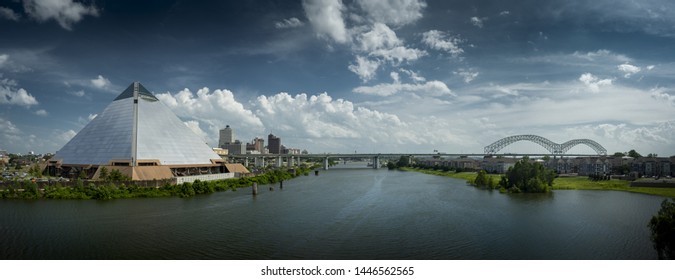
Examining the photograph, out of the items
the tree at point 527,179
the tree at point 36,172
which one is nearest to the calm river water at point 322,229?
the tree at point 527,179

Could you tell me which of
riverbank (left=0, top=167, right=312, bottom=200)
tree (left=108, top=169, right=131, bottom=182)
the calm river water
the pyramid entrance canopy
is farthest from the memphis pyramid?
the calm river water

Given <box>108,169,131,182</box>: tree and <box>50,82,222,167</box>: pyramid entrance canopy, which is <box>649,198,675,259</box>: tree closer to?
<box>108,169,131,182</box>: tree

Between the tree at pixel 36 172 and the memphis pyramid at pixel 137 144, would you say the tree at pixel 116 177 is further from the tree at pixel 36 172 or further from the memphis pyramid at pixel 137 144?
the tree at pixel 36 172

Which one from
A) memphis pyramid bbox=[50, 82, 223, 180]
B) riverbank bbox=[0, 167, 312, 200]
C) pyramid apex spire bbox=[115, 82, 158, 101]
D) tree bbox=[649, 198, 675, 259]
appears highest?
pyramid apex spire bbox=[115, 82, 158, 101]

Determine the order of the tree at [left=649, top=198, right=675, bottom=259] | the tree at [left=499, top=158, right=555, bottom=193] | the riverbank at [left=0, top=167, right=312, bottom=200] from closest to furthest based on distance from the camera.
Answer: the tree at [left=649, top=198, right=675, bottom=259] < the riverbank at [left=0, top=167, right=312, bottom=200] < the tree at [left=499, top=158, right=555, bottom=193]

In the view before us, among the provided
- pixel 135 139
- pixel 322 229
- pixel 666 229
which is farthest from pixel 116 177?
pixel 666 229

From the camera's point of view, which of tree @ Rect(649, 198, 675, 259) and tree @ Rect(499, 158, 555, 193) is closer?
tree @ Rect(649, 198, 675, 259)

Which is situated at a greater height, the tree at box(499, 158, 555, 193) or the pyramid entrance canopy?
the pyramid entrance canopy

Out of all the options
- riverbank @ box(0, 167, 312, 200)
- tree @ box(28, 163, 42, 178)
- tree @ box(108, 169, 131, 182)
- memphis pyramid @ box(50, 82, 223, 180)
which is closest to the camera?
riverbank @ box(0, 167, 312, 200)

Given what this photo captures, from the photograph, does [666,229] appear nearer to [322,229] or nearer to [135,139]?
[322,229]
